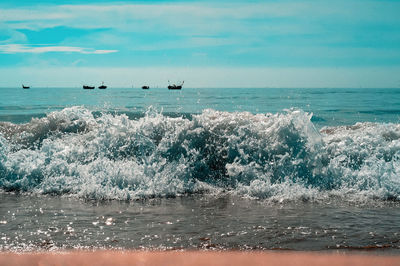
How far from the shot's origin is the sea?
5516 millimetres

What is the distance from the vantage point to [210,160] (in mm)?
9625

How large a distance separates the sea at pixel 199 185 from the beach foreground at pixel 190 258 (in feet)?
0.67

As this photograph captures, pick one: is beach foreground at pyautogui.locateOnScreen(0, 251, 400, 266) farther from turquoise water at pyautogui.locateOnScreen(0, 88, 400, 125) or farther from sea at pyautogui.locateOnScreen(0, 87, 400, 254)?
turquoise water at pyautogui.locateOnScreen(0, 88, 400, 125)

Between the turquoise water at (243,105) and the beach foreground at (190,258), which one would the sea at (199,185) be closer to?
the beach foreground at (190,258)

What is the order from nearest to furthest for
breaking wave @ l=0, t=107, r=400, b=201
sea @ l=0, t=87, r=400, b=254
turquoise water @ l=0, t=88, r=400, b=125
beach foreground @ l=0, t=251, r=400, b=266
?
beach foreground @ l=0, t=251, r=400, b=266 → sea @ l=0, t=87, r=400, b=254 → breaking wave @ l=0, t=107, r=400, b=201 → turquoise water @ l=0, t=88, r=400, b=125

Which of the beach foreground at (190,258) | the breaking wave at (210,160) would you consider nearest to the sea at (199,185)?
the breaking wave at (210,160)

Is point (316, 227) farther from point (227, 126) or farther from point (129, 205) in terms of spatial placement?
point (227, 126)

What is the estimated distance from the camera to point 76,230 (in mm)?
5793

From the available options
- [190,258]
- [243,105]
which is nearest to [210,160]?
[190,258]

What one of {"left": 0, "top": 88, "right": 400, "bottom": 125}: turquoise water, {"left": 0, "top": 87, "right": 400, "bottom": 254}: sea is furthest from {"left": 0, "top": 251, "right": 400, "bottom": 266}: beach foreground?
{"left": 0, "top": 88, "right": 400, "bottom": 125}: turquoise water

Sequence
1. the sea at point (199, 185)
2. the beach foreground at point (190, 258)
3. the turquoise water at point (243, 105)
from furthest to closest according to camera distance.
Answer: the turquoise water at point (243, 105) < the sea at point (199, 185) < the beach foreground at point (190, 258)

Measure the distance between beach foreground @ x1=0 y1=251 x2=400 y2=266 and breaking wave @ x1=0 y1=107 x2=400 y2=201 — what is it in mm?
2864

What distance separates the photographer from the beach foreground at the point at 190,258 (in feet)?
15.3

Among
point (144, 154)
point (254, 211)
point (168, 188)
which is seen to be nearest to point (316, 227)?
point (254, 211)
